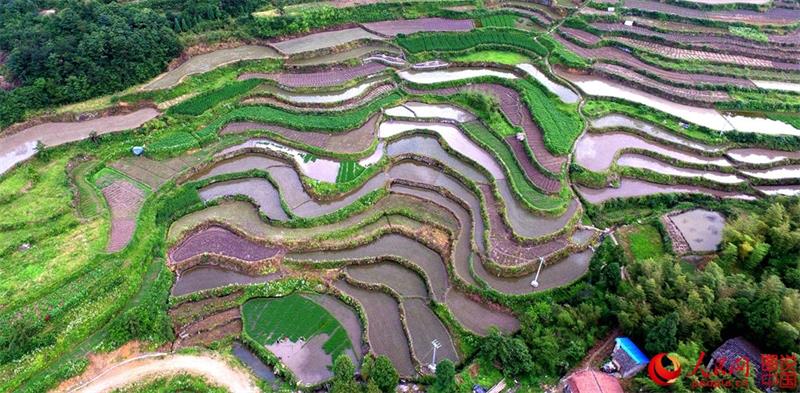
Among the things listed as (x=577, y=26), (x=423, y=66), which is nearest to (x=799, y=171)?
(x=577, y=26)

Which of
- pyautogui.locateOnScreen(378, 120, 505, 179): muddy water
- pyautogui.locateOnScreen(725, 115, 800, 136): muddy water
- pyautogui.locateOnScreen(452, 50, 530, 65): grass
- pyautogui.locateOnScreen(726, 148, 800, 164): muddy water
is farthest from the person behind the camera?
pyautogui.locateOnScreen(452, 50, 530, 65): grass

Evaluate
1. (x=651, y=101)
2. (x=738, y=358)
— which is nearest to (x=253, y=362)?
(x=738, y=358)

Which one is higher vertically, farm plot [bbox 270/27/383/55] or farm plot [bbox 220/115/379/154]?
farm plot [bbox 270/27/383/55]

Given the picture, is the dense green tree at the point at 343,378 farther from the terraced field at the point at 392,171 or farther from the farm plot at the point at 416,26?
the farm plot at the point at 416,26

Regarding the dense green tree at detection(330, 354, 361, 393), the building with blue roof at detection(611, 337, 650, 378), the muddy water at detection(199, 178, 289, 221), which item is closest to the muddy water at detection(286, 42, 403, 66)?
the muddy water at detection(199, 178, 289, 221)

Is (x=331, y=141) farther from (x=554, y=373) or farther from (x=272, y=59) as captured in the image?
(x=554, y=373)

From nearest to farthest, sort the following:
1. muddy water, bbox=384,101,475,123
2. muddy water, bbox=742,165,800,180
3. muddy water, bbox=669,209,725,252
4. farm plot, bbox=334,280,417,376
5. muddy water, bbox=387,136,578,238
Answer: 1. farm plot, bbox=334,280,417,376
2. muddy water, bbox=669,209,725,252
3. muddy water, bbox=387,136,578,238
4. muddy water, bbox=742,165,800,180
5. muddy water, bbox=384,101,475,123

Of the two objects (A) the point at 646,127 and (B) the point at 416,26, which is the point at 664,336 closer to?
(A) the point at 646,127

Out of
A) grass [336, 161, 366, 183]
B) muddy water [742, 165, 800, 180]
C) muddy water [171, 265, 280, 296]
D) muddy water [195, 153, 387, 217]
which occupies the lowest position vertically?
muddy water [171, 265, 280, 296]

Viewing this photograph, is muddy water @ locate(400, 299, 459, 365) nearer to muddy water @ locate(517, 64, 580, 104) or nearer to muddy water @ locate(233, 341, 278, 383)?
muddy water @ locate(233, 341, 278, 383)
